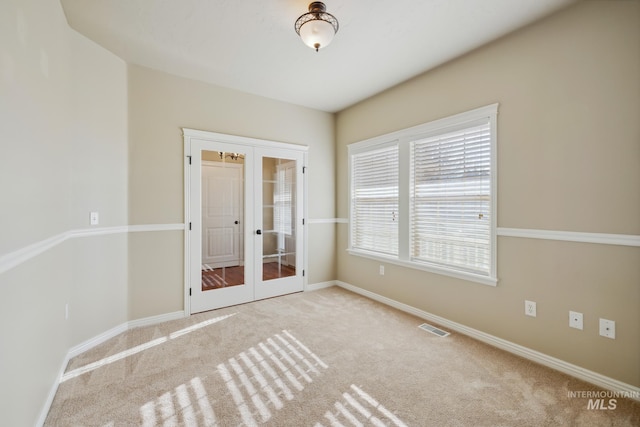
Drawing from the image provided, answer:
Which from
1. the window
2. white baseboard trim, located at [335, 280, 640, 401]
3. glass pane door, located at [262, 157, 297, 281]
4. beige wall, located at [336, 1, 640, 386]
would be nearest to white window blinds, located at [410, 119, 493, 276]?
the window

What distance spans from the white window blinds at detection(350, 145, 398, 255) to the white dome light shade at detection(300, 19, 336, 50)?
178cm

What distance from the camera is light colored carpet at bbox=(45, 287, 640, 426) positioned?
178cm

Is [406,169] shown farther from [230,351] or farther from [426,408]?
[230,351]

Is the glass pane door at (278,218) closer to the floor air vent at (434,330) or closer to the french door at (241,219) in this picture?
the french door at (241,219)

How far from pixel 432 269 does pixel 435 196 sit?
2.72 ft

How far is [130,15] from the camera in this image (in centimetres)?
233

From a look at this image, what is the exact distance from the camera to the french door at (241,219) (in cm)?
347

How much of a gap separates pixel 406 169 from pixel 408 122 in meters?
0.57

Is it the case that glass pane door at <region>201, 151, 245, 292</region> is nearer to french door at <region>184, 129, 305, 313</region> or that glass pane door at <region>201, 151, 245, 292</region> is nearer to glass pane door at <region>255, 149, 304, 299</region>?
french door at <region>184, 129, 305, 313</region>

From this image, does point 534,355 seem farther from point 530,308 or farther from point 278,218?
point 278,218

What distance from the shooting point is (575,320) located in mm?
2209

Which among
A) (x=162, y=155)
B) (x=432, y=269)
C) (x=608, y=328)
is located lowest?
(x=608, y=328)

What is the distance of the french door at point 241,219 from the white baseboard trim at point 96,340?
0.29m

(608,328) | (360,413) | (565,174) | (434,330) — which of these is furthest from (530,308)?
(360,413)
